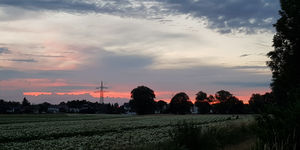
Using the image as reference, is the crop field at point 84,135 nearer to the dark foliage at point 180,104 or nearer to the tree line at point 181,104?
the tree line at point 181,104

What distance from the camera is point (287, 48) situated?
31.8 m

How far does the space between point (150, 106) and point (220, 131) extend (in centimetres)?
12059

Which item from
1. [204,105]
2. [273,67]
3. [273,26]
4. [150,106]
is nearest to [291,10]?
[273,26]

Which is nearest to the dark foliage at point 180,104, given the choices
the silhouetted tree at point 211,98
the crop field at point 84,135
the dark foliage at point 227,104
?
the dark foliage at point 227,104

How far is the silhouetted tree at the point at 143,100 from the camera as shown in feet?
452

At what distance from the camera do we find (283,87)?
105 ft

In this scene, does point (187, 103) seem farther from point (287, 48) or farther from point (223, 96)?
point (287, 48)

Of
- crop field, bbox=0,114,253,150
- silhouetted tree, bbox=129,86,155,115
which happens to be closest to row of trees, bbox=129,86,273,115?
silhouetted tree, bbox=129,86,155,115

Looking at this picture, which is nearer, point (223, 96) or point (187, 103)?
point (187, 103)

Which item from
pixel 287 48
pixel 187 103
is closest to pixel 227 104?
pixel 187 103

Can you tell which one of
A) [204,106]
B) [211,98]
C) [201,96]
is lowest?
[204,106]

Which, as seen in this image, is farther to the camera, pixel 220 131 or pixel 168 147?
pixel 220 131

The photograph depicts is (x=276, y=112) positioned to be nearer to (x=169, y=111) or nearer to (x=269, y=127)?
(x=269, y=127)

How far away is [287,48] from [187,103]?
127 metres
